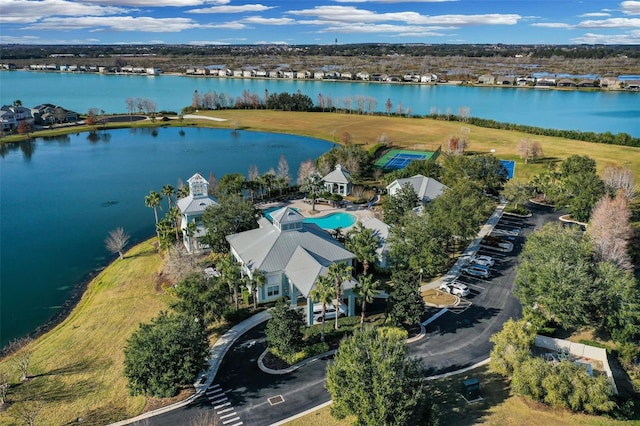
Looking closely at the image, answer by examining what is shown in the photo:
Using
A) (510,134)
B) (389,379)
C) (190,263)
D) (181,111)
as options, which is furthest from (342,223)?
(181,111)

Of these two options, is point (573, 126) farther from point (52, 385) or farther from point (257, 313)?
point (52, 385)

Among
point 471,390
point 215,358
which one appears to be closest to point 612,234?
point 471,390

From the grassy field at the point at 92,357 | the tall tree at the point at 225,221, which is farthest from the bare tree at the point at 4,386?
the tall tree at the point at 225,221

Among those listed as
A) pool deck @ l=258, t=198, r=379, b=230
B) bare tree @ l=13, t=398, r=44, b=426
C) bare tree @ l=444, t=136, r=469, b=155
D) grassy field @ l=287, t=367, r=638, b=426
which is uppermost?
bare tree @ l=444, t=136, r=469, b=155

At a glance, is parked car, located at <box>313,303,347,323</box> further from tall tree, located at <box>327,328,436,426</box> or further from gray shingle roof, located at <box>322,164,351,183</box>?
gray shingle roof, located at <box>322,164,351,183</box>

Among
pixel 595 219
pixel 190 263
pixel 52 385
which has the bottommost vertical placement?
pixel 52 385

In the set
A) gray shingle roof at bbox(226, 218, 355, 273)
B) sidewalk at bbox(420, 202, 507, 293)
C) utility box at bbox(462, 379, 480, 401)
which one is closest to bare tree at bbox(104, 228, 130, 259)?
gray shingle roof at bbox(226, 218, 355, 273)
